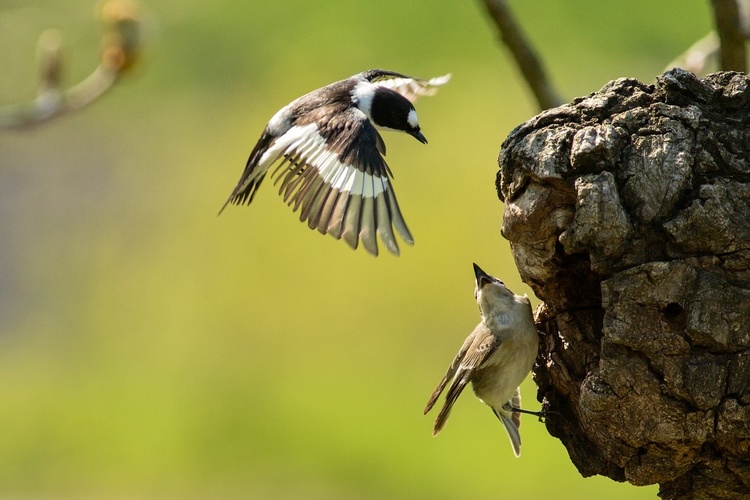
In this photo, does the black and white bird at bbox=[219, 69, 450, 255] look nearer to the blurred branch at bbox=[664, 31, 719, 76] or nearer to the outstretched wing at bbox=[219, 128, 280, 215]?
the outstretched wing at bbox=[219, 128, 280, 215]

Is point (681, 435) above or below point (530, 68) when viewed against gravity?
below

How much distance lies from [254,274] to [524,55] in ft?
21.5

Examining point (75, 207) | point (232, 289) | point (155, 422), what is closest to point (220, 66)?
point (75, 207)

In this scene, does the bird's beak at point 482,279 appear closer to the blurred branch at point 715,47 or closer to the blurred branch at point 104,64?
the blurred branch at point 715,47

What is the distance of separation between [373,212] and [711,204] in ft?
4.93

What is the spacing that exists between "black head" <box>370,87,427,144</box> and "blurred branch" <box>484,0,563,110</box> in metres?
0.66

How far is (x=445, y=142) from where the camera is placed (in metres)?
11.6

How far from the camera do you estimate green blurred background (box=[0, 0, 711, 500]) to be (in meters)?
9.82

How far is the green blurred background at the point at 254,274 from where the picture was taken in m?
9.82

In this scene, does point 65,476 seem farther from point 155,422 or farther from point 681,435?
point 681,435

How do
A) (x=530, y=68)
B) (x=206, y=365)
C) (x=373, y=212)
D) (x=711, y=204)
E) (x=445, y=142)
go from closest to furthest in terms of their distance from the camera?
(x=711, y=204)
(x=373, y=212)
(x=530, y=68)
(x=206, y=365)
(x=445, y=142)

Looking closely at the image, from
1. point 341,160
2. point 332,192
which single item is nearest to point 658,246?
point 332,192

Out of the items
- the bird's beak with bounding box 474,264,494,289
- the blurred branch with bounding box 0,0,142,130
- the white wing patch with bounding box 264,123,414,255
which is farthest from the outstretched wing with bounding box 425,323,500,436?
the blurred branch with bounding box 0,0,142,130

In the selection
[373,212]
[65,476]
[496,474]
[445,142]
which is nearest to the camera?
[373,212]
